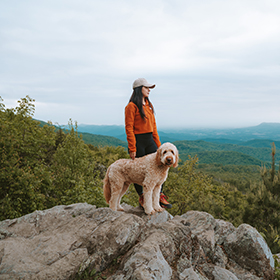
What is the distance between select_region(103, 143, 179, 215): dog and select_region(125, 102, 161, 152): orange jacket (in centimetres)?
51

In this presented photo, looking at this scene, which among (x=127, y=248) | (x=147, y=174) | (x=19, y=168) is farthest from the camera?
(x=19, y=168)

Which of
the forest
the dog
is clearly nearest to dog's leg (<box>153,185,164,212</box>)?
the dog

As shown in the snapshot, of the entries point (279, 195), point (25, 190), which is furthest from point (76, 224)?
point (279, 195)

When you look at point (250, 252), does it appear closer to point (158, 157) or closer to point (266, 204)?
point (158, 157)

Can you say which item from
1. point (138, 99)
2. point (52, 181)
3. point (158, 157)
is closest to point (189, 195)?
point (52, 181)

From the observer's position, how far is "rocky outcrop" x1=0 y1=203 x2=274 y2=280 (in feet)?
12.0

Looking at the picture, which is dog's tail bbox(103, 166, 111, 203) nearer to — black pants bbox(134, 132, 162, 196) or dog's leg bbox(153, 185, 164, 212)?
black pants bbox(134, 132, 162, 196)

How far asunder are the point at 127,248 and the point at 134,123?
324 cm

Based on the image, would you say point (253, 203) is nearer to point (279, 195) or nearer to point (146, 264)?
point (279, 195)

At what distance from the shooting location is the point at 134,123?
19.4 feet

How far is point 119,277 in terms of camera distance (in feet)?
11.6

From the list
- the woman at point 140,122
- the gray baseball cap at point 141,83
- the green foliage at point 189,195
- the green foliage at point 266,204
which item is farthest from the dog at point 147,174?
the green foliage at point 189,195

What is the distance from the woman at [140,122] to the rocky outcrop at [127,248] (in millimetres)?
1439

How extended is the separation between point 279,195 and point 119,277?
10738mm
